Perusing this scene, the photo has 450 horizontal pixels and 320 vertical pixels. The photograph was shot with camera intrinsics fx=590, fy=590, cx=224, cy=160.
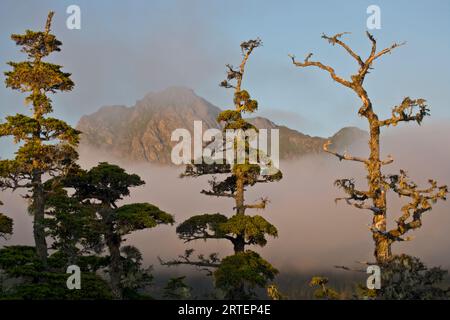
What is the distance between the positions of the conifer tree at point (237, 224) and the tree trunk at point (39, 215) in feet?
24.9

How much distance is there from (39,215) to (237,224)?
11243mm

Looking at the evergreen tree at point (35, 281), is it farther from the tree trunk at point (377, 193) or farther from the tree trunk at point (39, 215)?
the tree trunk at point (377, 193)

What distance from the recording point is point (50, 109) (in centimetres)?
3491

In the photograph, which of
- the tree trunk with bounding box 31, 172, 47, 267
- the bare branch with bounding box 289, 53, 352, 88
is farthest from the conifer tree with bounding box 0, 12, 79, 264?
the bare branch with bounding box 289, 53, 352, 88

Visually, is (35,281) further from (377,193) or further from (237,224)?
(377,193)

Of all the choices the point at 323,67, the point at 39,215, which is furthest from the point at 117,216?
the point at 323,67

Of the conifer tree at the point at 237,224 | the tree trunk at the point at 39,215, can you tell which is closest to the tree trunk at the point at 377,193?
the conifer tree at the point at 237,224

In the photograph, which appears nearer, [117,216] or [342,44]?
[342,44]

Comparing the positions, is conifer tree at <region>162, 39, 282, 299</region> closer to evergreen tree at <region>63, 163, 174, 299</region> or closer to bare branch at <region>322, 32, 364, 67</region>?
evergreen tree at <region>63, 163, 174, 299</region>

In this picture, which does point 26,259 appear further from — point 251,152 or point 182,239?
point 251,152

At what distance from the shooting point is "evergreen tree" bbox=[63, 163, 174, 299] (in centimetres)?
3511

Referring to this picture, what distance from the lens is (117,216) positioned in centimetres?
3528
